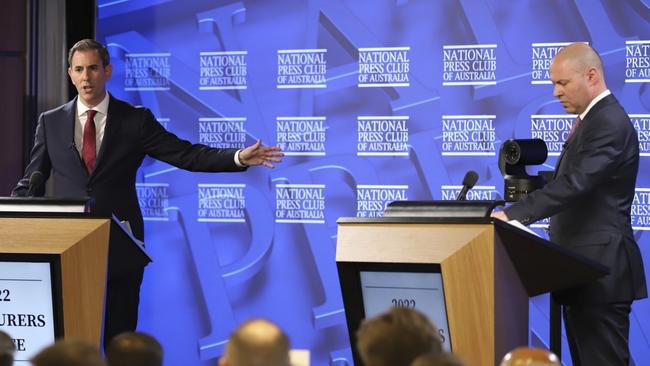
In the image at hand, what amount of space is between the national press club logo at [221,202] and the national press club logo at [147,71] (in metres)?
0.71

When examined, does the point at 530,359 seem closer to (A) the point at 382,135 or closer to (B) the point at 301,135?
(A) the point at 382,135

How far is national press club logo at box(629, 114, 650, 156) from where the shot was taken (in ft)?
18.2

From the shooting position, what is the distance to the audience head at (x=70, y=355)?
1.39 meters

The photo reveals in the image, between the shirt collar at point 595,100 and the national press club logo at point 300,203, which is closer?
the shirt collar at point 595,100

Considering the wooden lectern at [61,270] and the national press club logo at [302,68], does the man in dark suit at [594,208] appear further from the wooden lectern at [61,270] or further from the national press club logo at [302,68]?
the national press club logo at [302,68]

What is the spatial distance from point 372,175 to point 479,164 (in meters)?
0.64

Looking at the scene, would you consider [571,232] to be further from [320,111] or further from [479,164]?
[320,111]

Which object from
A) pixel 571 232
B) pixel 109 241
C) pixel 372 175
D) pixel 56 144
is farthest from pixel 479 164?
pixel 109 241

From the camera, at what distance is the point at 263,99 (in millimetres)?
6270

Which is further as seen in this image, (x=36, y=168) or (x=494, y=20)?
(x=494, y=20)

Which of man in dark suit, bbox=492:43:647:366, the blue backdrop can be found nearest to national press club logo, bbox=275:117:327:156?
the blue backdrop

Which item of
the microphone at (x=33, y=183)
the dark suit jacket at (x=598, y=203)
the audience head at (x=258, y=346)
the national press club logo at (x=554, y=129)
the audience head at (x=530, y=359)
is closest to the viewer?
the audience head at (x=258, y=346)

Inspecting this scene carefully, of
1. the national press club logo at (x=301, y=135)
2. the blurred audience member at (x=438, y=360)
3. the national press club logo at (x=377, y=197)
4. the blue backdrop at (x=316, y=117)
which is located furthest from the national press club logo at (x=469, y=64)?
the blurred audience member at (x=438, y=360)

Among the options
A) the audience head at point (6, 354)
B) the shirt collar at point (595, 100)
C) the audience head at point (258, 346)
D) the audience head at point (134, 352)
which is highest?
the shirt collar at point (595, 100)
